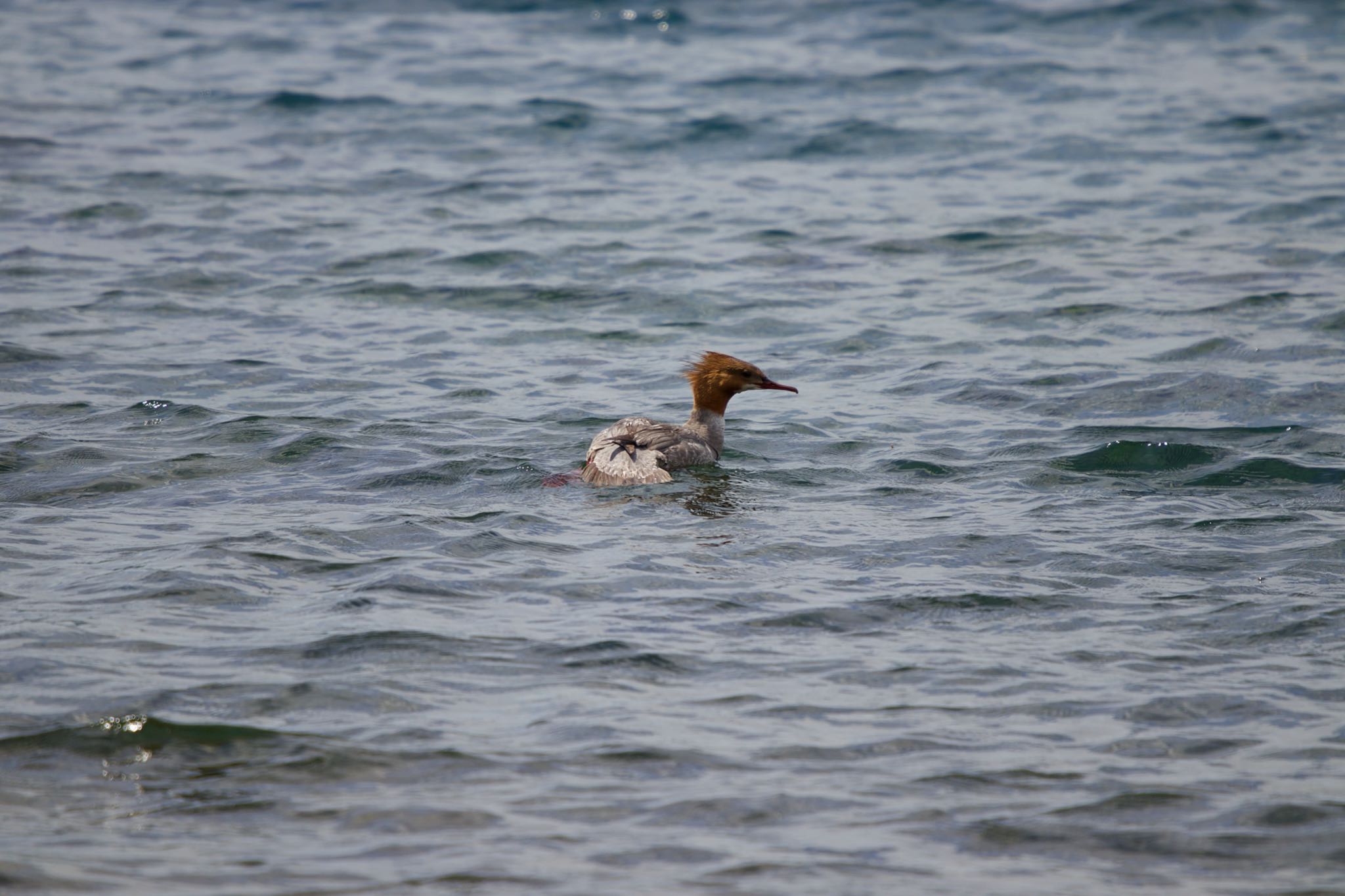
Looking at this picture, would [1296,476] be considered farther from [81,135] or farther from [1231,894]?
[81,135]

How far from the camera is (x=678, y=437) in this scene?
32.7 ft

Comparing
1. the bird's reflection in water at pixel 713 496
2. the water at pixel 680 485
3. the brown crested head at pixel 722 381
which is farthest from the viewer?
the brown crested head at pixel 722 381

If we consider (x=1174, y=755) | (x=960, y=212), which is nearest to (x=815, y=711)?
(x=1174, y=755)

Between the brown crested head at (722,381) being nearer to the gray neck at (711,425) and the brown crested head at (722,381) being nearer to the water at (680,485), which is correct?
the gray neck at (711,425)

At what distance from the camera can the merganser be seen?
9.50m

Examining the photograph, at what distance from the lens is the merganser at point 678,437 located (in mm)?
9500

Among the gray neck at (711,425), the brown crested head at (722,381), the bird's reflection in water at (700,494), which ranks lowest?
the bird's reflection in water at (700,494)

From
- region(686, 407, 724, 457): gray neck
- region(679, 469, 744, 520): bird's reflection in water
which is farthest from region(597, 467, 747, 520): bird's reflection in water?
region(686, 407, 724, 457): gray neck

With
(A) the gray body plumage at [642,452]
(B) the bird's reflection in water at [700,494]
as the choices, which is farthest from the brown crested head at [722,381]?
(B) the bird's reflection in water at [700,494]

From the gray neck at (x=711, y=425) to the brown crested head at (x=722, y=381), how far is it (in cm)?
4

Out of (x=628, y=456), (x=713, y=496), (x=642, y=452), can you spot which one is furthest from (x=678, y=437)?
(x=713, y=496)

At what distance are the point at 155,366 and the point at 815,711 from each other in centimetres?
699

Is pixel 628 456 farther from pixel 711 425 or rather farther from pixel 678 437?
pixel 711 425

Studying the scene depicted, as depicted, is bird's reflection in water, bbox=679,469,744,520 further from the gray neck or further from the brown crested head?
the brown crested head
